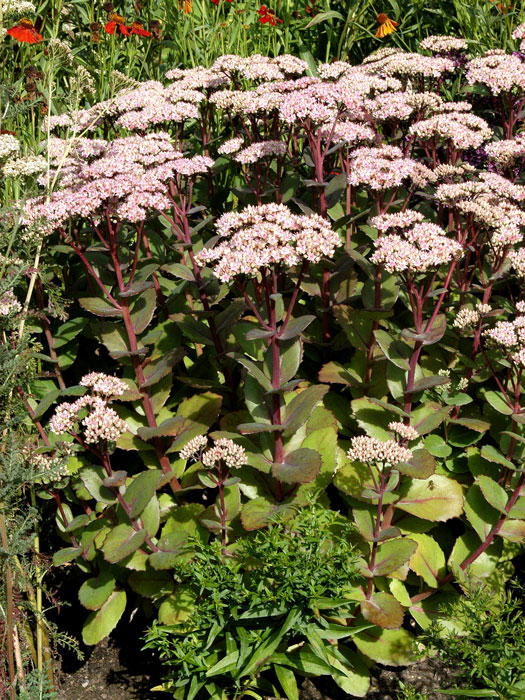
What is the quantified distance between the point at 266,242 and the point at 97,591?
5.72ft

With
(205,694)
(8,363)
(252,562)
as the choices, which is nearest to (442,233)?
(252,562)

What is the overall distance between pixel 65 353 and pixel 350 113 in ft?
6.67

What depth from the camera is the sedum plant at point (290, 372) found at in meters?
2.95

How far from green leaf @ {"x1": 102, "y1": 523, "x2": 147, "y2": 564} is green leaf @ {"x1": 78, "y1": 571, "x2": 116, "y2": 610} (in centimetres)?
29

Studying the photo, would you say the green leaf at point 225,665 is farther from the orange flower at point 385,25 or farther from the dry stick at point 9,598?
the orange flower at point 385,25

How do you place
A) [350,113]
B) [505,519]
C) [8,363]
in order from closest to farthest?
[8,363]
[505,519]
[350,113]

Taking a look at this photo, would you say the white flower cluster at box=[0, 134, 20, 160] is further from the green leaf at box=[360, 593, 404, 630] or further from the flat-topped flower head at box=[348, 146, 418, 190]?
the green leaf at box=[360, 593, 404, 630]

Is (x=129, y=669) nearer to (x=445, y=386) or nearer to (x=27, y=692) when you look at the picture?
(x=27, y=692)

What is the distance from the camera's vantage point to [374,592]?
3205 mm

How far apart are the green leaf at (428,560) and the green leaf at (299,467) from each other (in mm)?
628

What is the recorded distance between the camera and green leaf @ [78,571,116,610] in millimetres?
3164

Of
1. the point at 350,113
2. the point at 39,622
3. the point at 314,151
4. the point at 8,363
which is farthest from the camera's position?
the point at 350,113

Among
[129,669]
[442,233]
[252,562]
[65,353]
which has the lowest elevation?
[129,669]

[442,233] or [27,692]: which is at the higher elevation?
[442,233]
